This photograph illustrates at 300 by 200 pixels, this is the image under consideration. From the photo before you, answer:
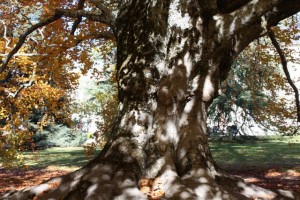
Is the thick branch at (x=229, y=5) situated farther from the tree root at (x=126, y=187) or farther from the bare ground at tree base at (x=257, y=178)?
the bare ground at tree base at (x=257, y=178)

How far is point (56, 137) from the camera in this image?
106 ft

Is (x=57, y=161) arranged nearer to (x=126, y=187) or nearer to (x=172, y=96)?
(x=172, y=96)

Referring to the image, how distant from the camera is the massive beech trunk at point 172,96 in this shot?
490 cm

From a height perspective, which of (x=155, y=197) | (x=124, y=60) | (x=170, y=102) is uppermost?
(x=124, y=60)

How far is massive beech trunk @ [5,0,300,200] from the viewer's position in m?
4.90

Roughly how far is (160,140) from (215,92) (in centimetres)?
142

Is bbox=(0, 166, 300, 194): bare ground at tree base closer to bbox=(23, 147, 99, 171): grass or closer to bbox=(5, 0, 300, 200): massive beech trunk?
bbox=(23, 147, 99, 171): grass

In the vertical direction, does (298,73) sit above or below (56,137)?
above

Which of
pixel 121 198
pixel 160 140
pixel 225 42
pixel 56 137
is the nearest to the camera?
pixel 121 198

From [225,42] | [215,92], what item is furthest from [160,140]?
[225,42]

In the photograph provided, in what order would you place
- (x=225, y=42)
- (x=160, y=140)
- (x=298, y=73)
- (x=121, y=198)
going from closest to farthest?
(x=121, y=198) < (x=160, y=140) < (x=225, y=42) < (x=298, y=73)

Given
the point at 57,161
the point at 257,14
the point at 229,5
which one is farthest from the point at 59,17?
the point at 57,161

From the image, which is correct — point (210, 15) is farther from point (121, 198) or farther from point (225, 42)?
point (121, 198)

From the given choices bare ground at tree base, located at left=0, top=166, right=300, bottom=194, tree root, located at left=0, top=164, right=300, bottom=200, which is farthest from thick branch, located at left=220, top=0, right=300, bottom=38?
bare ground at tree base, located at left=0, top=166, right=300, bottom=194
